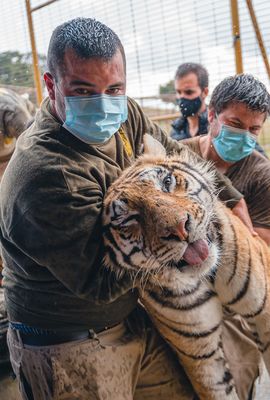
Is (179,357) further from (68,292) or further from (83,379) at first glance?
(68,292)

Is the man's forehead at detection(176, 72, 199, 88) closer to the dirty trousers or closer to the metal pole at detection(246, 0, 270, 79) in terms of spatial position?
the metal pole at detection(246, 0, 270, 79)

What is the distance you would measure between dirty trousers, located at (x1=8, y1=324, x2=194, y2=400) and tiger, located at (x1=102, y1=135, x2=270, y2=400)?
0.56 feet

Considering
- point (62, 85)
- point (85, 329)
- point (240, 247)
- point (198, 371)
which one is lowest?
point (198, 371)

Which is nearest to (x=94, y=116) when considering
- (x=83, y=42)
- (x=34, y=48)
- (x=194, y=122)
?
(x=83, y=42)

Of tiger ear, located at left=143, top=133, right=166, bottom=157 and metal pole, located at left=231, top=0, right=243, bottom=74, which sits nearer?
tiger ear, located at left=143, top=133, right=166, bottom=157

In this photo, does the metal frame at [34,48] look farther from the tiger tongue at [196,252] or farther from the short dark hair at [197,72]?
the tiger tongue at [196,252]

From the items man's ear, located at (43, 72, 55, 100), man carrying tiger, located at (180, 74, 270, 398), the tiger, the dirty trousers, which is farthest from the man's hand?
man's ear, located at (43, 72, 55, 100)

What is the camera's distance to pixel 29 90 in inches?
263

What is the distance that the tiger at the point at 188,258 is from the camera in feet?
5.68

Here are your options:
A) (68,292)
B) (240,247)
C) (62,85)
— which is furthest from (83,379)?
(62,85)

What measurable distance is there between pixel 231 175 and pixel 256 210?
24cm

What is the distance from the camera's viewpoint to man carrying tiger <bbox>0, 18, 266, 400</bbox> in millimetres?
1666

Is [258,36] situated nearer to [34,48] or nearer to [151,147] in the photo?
[151,147]

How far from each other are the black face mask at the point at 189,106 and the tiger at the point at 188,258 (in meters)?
2.15
